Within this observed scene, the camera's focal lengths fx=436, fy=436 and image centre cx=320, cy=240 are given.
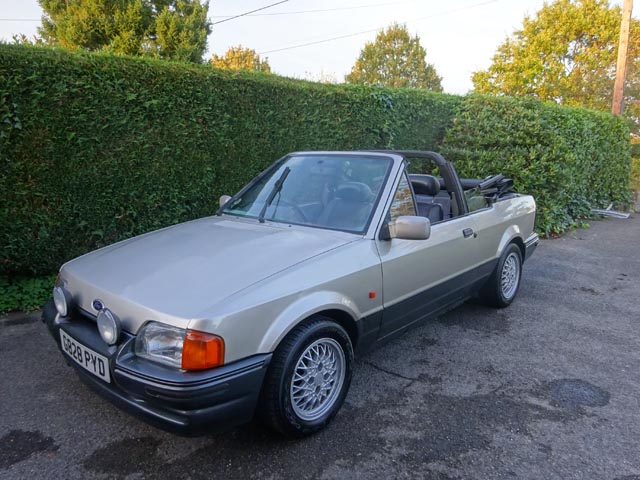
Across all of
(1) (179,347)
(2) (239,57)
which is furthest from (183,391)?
(2) (239,57)

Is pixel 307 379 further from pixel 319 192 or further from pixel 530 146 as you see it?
pixel 530 146

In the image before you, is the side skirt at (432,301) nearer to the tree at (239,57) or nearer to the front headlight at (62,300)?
the front headlight at (62,300)

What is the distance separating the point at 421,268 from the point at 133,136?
3331 mm

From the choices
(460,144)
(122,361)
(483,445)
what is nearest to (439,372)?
(483,445)

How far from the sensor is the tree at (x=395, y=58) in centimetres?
4147

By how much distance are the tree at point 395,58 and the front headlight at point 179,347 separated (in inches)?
1676

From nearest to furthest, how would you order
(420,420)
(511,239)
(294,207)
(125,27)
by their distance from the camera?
(420,420), (294,207), (511,239), (125,27)

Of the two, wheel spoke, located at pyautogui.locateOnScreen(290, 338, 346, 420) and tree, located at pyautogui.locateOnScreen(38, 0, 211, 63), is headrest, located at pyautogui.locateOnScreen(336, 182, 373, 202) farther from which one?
tree, located at pyautogui.locateOnScreen(38, 0, 211, 63)

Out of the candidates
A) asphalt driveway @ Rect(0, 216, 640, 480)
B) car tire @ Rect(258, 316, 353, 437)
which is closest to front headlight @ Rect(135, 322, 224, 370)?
car tire @ Rect(258, 316, 353, 437)

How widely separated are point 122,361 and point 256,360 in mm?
614

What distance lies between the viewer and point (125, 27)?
17844mm

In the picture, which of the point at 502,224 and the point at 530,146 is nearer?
the point at 502,224

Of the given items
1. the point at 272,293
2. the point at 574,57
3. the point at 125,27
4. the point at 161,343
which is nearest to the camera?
the point at 161,343

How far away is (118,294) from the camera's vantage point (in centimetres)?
218
